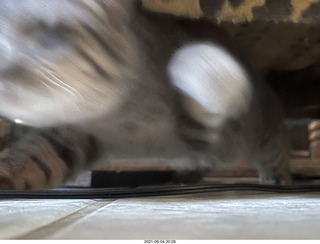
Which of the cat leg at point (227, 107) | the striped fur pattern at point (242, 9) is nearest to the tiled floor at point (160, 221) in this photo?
the striped fur pattern at point (242, 9)

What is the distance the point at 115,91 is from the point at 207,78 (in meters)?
0.20

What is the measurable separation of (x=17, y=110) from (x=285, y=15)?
0.56 meters

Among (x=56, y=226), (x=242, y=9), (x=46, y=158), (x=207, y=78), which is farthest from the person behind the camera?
(x=46, y=158)

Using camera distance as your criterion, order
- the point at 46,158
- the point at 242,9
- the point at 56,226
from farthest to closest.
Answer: the point at 46,158 < the point at 242,9 < the point at 56,226

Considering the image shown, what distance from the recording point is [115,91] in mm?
888

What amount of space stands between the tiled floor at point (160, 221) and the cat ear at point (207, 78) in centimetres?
39

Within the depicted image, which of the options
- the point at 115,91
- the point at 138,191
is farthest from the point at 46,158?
the point at 138,191

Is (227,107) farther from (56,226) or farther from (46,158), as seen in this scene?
(56,226)

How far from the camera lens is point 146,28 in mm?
872

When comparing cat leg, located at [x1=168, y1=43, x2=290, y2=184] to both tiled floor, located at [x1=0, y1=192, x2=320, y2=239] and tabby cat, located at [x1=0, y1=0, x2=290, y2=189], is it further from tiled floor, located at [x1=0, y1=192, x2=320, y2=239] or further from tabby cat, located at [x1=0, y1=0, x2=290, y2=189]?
tiled floor, located at [x1=0, y1=192, x2=320, y2=239]

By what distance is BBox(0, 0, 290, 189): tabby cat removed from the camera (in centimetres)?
73

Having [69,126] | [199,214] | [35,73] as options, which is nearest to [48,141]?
[69,126]

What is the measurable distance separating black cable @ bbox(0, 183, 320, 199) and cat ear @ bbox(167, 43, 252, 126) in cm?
23

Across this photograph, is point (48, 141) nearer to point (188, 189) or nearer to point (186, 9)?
point (188, 189)
